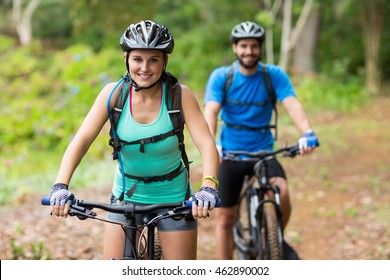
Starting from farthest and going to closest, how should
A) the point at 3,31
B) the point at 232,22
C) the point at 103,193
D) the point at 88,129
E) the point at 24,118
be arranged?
the point at 3,31 → the point at 232,22 → the point at 24,118 → the point at 103,193 → the point at 88,129

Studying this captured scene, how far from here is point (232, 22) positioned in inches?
1030

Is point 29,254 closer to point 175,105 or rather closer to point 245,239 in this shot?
point 245,239

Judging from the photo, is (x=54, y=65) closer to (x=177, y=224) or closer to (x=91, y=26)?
(x=91, y=26)

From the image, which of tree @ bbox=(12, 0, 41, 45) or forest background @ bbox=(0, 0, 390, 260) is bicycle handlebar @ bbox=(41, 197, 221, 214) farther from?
tree @ bbox=(12, 0, 41, 45)

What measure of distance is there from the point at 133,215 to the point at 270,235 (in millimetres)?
2224

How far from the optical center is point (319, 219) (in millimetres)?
8695

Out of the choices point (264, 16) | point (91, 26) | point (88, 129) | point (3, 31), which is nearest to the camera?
point (88, 129)

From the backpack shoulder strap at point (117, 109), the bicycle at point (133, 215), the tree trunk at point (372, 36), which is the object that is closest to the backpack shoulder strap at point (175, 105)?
the backpack shoulder strap at point (117, 109)

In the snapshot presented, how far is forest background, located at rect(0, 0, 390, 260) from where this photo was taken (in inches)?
628

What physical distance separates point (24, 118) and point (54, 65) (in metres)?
8.46

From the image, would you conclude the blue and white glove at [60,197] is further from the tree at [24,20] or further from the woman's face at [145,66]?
the tree at [24,20]

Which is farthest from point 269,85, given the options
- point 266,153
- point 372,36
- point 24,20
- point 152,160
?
point 24,20

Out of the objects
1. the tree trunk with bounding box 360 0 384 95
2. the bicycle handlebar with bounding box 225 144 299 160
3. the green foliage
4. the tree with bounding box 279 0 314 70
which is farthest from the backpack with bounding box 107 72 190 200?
the tree trunk with bounding box 360 0 384 95
